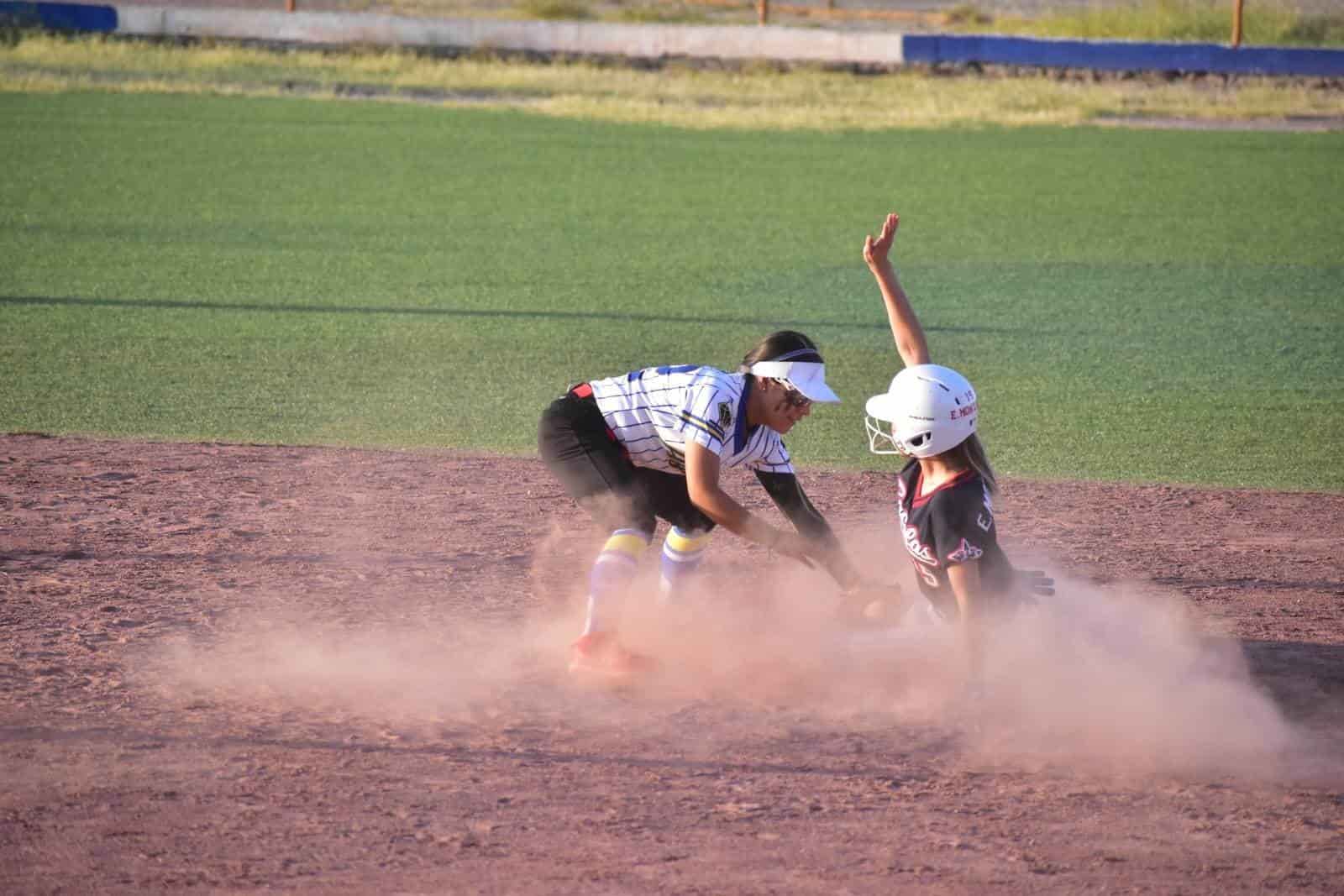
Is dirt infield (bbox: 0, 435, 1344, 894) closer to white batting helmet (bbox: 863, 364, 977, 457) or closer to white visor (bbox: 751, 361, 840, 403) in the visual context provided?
white batting helmet (bbox: 863, 364, 977, 457)

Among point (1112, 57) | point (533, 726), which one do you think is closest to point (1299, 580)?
point (533, 726)

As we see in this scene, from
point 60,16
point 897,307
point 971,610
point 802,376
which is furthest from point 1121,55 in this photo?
point 971,610

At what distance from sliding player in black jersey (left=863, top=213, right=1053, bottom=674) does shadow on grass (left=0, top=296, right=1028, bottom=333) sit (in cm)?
712

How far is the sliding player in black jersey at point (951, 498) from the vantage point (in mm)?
5184

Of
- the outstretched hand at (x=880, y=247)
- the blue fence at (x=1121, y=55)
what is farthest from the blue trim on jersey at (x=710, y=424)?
the blue fence at (x=1121, y=55)

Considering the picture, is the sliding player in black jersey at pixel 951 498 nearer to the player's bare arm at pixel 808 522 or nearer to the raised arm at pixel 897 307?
the raised arm at pixel 897 307

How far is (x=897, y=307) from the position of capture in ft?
19.2

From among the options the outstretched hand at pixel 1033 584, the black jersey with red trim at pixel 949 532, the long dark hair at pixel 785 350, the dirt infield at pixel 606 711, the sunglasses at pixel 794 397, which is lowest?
the dirt infield at pixel 606 711

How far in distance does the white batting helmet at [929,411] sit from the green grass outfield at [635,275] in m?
3.85

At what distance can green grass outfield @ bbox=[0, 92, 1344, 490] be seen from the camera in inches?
392

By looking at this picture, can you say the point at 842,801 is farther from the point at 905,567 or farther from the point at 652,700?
the point at 905,567

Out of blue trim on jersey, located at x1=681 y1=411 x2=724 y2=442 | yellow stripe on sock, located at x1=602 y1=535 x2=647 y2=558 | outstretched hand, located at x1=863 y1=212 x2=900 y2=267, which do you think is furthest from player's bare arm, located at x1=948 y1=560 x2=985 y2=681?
outstretched hand, located at x1=863 y1=212 x2=900 y2=267

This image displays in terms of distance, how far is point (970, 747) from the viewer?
5.37 meters

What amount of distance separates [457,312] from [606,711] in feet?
25.1
